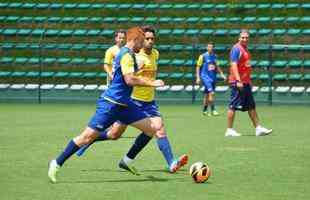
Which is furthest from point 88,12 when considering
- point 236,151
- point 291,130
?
point 236,151

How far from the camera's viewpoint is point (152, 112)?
41.8 ft

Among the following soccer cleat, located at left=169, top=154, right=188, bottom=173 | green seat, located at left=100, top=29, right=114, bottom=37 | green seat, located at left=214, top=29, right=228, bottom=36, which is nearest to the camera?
soccer cleat, located at left=169, top=154, right=188, bottom=173

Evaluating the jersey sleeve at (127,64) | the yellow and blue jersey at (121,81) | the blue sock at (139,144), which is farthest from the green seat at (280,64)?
the jersey sleeve at (127,64)

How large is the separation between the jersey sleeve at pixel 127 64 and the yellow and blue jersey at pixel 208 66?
18039 millimetres

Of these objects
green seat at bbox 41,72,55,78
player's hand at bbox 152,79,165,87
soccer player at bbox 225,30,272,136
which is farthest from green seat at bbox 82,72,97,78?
player's hand at bbox 152,79,165,87

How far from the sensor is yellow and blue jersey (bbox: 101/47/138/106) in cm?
1136

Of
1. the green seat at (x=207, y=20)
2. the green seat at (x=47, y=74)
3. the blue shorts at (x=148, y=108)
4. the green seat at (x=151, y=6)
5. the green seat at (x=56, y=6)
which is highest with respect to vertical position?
the blue shorts at (x=148, y=108)

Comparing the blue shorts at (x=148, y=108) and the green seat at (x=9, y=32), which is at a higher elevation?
the blue shorts at (x=148, y=108)

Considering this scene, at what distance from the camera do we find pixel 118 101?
11.5 meters

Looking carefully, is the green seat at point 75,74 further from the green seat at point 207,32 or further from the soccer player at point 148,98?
the soccer player at point 148,98

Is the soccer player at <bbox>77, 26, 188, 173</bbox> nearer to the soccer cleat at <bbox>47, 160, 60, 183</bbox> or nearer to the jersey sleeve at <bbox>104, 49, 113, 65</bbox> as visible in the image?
the soccer cleat at <bbox>47, 160, 60, 183</bbox>

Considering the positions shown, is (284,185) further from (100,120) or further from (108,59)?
(108,59)

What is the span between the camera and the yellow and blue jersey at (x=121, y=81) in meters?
11.4

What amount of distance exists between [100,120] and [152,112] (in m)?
1.47
